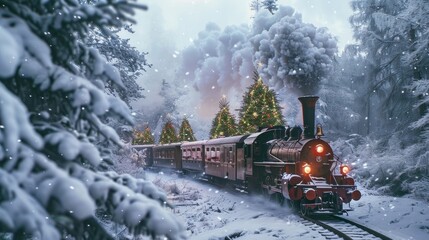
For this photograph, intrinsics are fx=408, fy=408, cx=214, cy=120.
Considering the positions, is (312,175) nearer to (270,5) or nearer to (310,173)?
(310,173)

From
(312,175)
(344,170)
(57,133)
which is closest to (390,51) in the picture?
(344,170)

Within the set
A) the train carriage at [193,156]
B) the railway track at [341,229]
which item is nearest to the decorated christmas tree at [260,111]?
the train carriage at [193,156]

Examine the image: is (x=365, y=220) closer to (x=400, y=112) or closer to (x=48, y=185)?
(x=400, y=112)

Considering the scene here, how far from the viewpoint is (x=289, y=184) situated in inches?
484

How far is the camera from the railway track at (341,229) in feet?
32.2

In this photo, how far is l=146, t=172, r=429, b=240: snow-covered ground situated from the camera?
10.7 meters

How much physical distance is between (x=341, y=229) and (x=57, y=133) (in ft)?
31.6

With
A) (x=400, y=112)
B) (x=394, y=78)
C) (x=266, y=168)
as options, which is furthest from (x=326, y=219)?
(x=394, y=78)

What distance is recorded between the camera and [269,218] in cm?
1252

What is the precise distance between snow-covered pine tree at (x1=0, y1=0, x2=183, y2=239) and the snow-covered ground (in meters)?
8.03

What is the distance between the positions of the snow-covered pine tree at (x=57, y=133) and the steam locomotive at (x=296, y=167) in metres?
9.94

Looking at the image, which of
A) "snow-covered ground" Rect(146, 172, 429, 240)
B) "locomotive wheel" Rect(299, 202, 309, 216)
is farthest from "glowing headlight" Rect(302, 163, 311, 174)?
"snow-covered ground" Rect(146, 172, 429, 240)

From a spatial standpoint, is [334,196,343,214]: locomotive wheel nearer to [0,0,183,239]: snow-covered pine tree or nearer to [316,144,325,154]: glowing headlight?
[316,144,325,154]: glowing headlight

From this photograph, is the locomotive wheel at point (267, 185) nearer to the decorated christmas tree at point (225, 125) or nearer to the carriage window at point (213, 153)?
the carriage window at point (213, 153)
